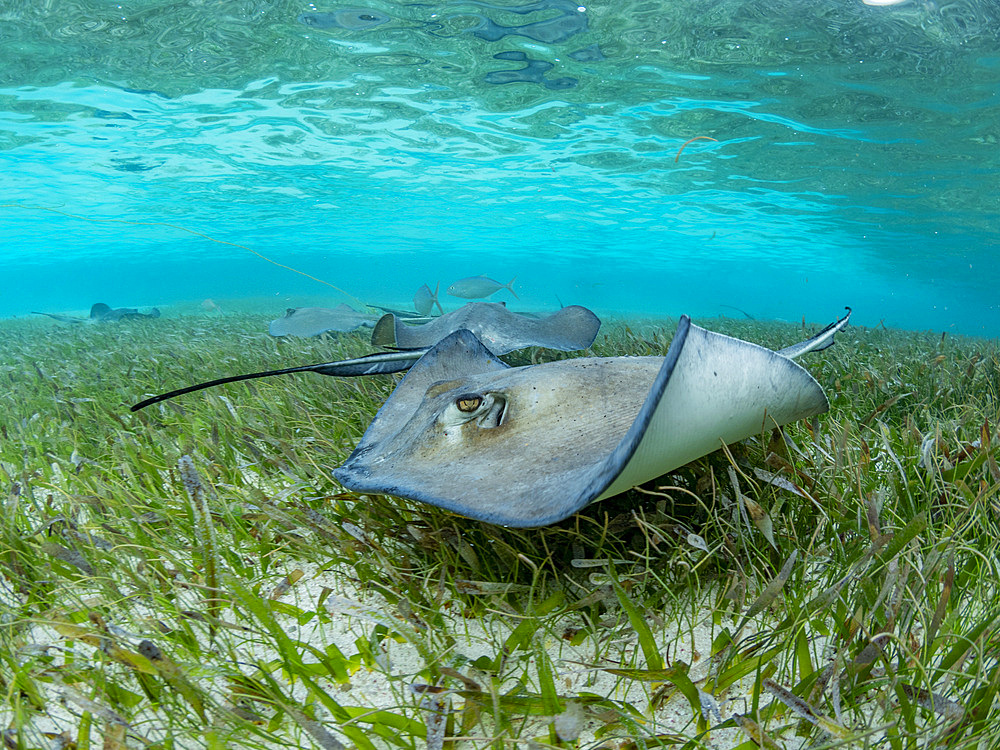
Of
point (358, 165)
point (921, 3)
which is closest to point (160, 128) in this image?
point (358, 165)

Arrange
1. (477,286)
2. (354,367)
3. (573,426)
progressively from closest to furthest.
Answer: (573,426) → (354,367) → (477,286)

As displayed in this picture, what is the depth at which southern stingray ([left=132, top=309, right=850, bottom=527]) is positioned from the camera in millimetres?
1303

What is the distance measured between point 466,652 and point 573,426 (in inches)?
29.4

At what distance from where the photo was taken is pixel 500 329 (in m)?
5.25

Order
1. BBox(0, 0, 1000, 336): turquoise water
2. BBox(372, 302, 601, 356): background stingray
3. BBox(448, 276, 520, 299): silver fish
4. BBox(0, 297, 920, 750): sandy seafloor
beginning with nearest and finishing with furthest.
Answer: BBox(0, 297, 920, 750): sandy seafloor, BBox(372, 302, 601, 356): background stingray, BBox(0, 0, 1000, 336): turquoise water, BBox(448, 276, 520, 299): silver fish

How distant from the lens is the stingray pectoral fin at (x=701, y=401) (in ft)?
4.12

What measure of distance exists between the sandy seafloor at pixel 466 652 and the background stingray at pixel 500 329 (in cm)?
319

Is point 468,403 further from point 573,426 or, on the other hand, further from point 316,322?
point 316,322

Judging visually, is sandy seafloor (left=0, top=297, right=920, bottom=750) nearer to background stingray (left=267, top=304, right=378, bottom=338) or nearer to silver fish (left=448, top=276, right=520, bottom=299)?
background stingray (left=267, top=304, right=378, bottom=338)

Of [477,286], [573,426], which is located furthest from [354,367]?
[477,286]

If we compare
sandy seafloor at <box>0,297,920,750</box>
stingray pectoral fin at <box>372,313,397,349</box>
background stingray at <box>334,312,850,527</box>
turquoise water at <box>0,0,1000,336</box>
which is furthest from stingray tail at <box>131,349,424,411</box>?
turquoise water at <box>0,0,1000,336</box>

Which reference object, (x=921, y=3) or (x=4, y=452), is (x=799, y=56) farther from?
(x=4, y=452)

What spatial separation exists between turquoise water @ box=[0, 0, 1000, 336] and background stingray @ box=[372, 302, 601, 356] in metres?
2.34

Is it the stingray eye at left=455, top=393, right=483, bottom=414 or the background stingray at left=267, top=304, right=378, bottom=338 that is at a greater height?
the stingray eye at left=455, top=393, right=483, bottom=414
